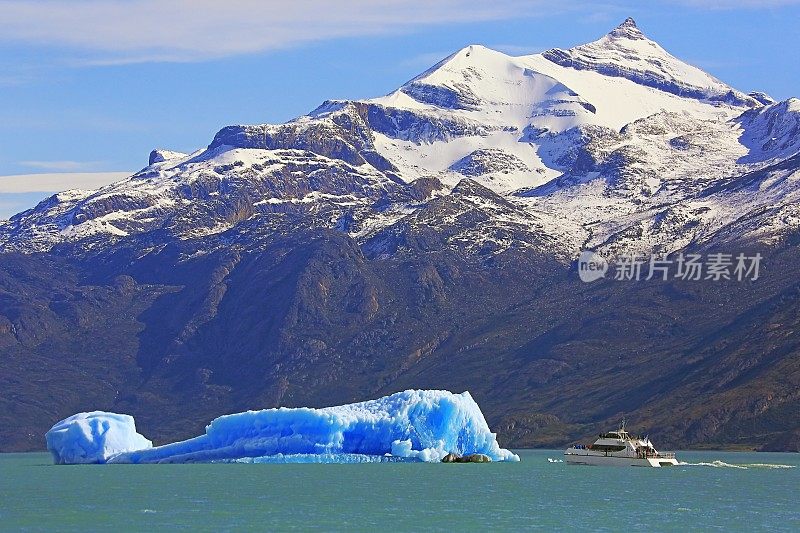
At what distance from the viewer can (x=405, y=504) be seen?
156875mm

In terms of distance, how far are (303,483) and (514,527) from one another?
62.6 metres

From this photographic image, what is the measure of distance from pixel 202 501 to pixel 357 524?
96.8 ft

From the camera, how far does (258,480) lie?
651 ft

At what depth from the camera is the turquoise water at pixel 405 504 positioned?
135 metres

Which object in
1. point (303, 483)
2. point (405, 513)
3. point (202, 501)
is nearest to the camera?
point (405, 513)

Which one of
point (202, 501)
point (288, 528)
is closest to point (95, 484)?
point (202, 501)

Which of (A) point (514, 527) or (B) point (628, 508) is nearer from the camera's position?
(A) point (514, 527)

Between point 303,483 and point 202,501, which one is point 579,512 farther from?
point 303,483

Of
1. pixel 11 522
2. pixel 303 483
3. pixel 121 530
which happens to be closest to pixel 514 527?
pixel 121 530

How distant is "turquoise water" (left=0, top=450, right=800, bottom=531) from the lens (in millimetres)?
135250

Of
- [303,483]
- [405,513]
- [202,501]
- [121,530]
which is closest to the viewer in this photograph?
[121,530]

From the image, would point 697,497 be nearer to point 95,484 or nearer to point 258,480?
point 258,480

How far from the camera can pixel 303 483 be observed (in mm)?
191625

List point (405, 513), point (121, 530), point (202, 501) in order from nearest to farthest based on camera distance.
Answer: point (121, 530) < point (405, 513) < point (202, 501)
